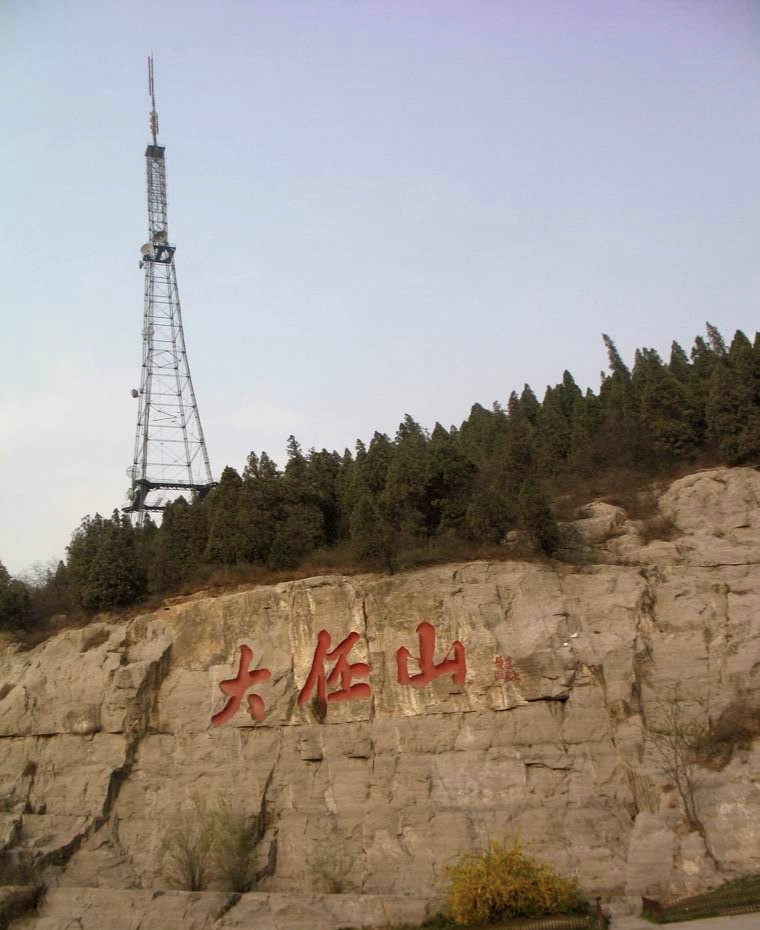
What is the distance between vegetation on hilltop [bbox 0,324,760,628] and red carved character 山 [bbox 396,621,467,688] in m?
1.98

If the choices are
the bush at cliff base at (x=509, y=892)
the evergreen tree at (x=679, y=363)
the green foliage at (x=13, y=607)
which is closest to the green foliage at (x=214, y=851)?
the bush at cliff base at (x=509, y=892)

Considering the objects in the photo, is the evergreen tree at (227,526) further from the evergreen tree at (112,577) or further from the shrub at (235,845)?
the shrub at (235,845)

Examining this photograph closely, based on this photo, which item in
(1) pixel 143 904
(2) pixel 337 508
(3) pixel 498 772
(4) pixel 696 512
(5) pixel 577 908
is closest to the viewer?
(5) pixel 577 908

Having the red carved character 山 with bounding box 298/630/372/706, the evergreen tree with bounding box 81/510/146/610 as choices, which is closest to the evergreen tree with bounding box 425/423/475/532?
the red carved character 山 with bounding box 298/630/372/706

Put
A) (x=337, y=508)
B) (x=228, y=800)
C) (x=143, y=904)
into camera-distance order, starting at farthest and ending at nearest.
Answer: (x=337, y=508) → (x=228, y=800) → (x=143, y=904)

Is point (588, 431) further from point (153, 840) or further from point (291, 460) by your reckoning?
point (153, 840)

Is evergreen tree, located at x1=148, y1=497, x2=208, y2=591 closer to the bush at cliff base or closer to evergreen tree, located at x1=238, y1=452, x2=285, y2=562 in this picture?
evergreen tree, located at x1=238, y1=452, x2=285, y2=562

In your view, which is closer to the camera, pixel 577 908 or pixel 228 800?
pixel 577 908

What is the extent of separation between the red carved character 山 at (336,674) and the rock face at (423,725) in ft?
0.15

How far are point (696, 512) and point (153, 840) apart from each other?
537 inches

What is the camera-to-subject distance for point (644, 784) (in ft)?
46.0

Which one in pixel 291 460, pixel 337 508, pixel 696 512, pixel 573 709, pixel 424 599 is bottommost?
pixel 573 709

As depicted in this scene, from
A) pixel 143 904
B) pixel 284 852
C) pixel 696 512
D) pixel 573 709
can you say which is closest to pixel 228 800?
pixel 284 852

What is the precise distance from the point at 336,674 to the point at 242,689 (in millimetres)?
2169
